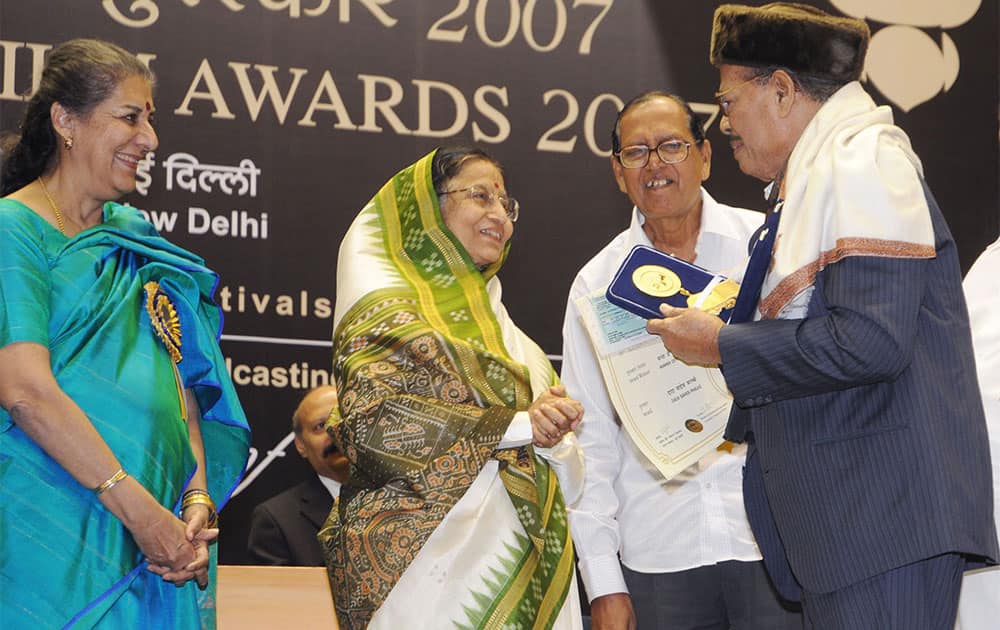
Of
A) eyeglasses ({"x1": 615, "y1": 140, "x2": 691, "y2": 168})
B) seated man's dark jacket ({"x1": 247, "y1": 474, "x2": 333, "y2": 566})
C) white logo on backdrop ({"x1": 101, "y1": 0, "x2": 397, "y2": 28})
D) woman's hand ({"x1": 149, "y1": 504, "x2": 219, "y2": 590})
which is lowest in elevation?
seated man's dark jacket ({"x1": 247, "y1": 474, "x2": 333, "y2": 566})

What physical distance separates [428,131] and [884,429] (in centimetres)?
300

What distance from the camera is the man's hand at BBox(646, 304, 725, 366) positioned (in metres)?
2.37

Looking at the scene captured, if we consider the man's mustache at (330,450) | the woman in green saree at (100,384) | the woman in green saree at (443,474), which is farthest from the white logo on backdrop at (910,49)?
the woman in green saree at (100,384)

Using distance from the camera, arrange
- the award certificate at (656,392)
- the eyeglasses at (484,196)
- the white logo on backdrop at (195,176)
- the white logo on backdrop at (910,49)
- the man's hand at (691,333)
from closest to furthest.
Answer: the man's hand at (691,333) < the award certificate at (656,392) < the eyeglasses at (484,196) < the white logo on backdrop at (195,176) < the white logo on backdrop at (910,49)

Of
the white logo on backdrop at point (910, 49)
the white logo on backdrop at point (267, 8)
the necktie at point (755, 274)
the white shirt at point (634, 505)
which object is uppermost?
the white logo on backdrop at point (267, 8)

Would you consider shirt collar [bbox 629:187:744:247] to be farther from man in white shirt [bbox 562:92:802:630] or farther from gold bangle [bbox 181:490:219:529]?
gold bangle [bbox 181:490:219:529]

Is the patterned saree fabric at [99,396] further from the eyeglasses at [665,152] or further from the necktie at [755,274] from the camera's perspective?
the eyeglasses at [665,152]

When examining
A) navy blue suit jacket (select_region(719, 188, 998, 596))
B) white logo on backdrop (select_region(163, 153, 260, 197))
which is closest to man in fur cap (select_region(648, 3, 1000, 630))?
navy blue suit jacket (select_region(719, 188, 998, 596))

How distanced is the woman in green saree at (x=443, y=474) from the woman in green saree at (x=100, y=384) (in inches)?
13.6

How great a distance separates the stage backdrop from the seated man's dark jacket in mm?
118

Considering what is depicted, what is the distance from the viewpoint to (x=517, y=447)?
3.07m

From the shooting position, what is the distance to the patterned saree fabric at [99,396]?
95.8 inches

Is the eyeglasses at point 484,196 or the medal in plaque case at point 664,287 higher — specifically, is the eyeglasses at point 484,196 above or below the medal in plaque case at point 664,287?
above

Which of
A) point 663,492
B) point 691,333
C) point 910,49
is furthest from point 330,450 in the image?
point 910,49
